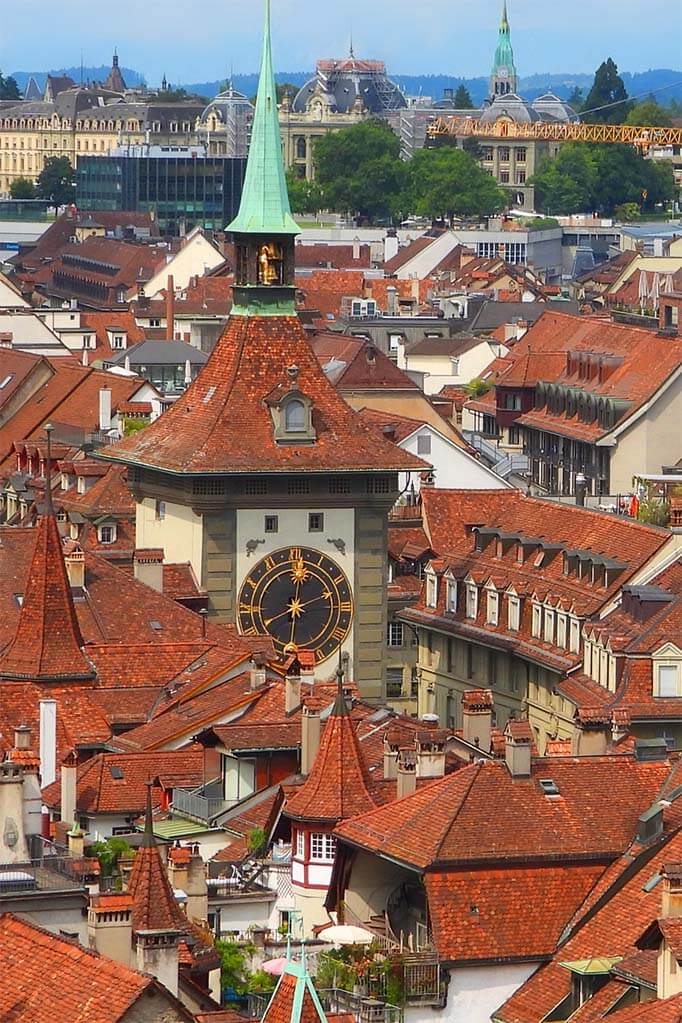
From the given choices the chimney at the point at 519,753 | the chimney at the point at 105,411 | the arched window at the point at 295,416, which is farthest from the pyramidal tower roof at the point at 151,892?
the chimney at the point at 105,411

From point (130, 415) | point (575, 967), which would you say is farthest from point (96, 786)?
point (130, 415)

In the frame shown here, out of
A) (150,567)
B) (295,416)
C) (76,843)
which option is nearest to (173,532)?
(150,567)

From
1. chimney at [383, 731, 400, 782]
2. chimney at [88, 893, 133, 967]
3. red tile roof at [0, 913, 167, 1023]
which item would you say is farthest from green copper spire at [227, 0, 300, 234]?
red tile roof at [0, 913, 167, 1023]

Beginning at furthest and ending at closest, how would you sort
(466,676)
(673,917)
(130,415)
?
(130,415), (466,676), (673,917)

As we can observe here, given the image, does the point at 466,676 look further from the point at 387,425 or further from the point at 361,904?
the point at 361,904

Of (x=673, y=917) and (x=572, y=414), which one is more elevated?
(x=673, y=917)

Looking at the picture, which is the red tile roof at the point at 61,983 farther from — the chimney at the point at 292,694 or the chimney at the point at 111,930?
the chimney at the point at 292,694
